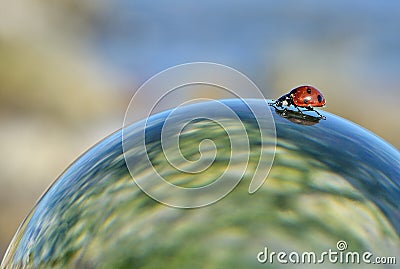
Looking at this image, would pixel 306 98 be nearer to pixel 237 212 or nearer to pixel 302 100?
pixel 302 100

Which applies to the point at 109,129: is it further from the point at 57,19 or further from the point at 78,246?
the point at 78,246

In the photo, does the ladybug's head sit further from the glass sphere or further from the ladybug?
the glass sphere

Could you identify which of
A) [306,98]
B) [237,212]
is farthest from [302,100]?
[237,212]

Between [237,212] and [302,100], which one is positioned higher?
[302,100]

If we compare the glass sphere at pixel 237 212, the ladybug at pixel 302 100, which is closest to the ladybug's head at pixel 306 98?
the ladybug at pixel 302 100

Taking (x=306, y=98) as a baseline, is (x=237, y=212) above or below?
below

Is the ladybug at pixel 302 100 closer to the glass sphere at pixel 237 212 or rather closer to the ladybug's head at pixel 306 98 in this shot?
the ladybug's head at pixel 306 98

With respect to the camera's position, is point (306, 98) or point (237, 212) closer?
point (237, 212)

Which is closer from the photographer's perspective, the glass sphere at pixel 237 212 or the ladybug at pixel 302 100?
the glass sphere at pixel 237 212
